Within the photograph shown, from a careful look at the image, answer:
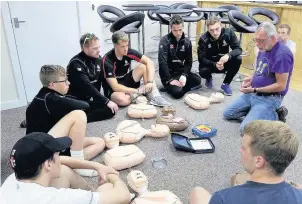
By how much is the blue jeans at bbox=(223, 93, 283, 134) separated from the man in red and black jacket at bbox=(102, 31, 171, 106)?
699mm

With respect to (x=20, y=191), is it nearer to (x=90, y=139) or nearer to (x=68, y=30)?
(x=90, y=139)

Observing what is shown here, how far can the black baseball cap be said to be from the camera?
101cm

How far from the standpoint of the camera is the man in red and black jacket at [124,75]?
9.18 ft

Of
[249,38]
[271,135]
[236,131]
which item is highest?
[271,135]

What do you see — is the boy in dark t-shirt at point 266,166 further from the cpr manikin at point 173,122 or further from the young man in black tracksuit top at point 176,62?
the young man in black tracksuit top at point 176,62

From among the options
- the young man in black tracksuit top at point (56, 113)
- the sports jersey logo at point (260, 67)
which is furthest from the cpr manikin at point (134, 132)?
the sports jersey logo at point (260, 67)

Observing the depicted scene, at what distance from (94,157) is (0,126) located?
112 cm

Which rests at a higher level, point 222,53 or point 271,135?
point 271,135

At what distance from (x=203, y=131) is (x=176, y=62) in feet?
4.00

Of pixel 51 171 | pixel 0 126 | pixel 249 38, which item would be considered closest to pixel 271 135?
pixel 51 171

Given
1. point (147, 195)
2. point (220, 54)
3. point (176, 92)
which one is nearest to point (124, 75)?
point (176, 92)

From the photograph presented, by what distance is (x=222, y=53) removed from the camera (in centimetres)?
343

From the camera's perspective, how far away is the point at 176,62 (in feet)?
11.0

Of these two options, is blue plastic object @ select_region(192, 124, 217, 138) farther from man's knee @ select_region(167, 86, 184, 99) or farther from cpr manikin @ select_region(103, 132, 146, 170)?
man's knee @ select_region(167, 86, 184, 99)
